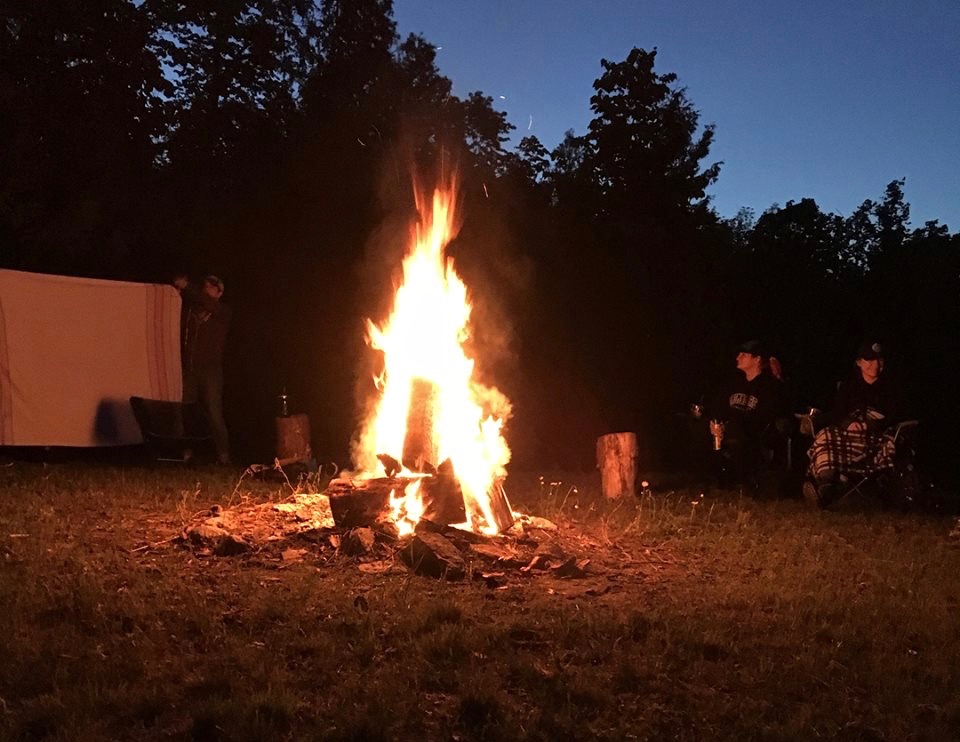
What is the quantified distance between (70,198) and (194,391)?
5.54m

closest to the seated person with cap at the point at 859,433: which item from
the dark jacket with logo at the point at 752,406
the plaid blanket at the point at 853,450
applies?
the plaid blanket at the point at 853,450

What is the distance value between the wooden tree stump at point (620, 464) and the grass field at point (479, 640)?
152 cm

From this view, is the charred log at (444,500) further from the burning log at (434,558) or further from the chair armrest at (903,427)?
the chair armrest at (903,427)

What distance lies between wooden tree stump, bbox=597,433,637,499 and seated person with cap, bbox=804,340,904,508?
5.66 ft

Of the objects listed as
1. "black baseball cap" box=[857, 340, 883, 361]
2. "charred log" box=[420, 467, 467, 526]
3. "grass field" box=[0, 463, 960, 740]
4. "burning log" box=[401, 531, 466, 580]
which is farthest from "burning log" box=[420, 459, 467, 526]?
"black baseball cap" box=[857, 340, 883, 361]

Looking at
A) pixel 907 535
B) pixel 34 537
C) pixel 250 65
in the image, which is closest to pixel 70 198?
pixel 250 65

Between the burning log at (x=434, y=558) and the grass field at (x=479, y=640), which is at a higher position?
the burning log at (x=434, y=558)

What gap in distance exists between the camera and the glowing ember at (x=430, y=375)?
7957 millimetres

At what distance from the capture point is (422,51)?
2134 centimetres

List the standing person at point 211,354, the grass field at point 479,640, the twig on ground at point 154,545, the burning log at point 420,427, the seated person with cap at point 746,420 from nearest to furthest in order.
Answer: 1. the grass field at point 479,640
2. the twig on ground at point 154,545
3. the burning log at point 420,427
4. the seated person with cap at point 746,420
5. the standing person at point 211,354

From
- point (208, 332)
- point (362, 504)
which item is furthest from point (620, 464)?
point (208, 332)

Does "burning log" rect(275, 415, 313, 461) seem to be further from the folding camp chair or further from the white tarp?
the folding camp chair

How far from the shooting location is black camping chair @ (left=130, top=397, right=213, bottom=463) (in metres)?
10.1

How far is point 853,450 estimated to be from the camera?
882 centimetres
